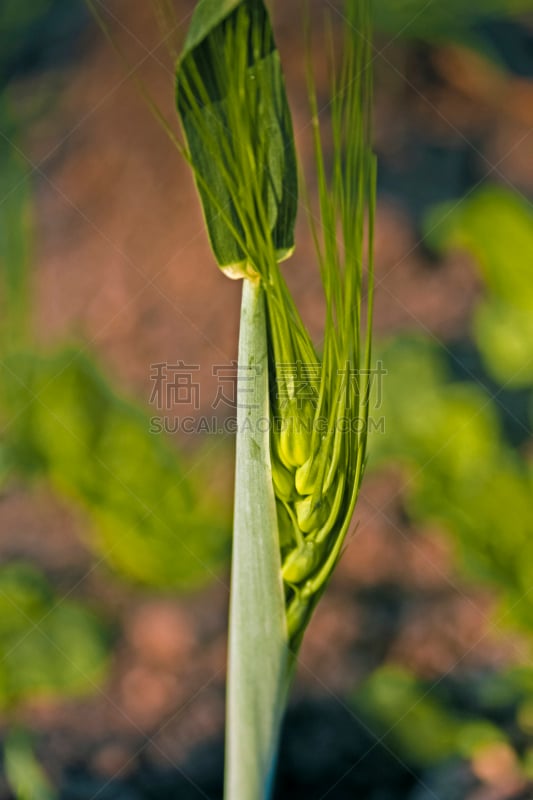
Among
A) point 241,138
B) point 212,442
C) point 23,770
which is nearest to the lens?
point 241,138

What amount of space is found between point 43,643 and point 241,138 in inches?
17.3

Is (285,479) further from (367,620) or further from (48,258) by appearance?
(48,258)

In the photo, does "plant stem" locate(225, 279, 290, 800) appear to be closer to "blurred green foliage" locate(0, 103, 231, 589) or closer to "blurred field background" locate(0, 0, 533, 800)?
"blurred field background" locate(0, 0, 533, 800)

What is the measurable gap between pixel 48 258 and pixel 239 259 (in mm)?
624

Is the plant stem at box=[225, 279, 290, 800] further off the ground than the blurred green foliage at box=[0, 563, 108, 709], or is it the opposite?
the plant stem at box=[225, 279, 290, 800]

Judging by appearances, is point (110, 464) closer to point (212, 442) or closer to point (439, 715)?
point (212, 442)

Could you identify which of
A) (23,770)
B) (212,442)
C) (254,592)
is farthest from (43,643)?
(254,592)

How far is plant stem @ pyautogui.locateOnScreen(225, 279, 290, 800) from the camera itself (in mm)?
266

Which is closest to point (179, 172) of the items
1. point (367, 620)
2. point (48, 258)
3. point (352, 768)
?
point (48, 258)

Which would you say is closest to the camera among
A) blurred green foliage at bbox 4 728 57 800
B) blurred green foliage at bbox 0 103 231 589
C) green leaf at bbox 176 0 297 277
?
green leaf at bbox 176 0 297 277

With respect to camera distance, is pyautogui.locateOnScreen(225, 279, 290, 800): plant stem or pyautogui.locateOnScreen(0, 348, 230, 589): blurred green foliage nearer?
pyautogui.locateOnScreen(225, 279, 290, 800): plant stem


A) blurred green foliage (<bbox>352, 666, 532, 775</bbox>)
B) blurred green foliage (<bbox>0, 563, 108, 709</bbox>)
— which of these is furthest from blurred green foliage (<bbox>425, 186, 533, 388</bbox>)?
blurred green foliage (<bbox>0, 563, 108, 709</bbox>)

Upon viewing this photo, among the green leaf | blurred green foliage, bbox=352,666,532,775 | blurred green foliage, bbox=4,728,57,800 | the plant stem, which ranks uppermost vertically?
the green leaf

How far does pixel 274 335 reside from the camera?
26cm
